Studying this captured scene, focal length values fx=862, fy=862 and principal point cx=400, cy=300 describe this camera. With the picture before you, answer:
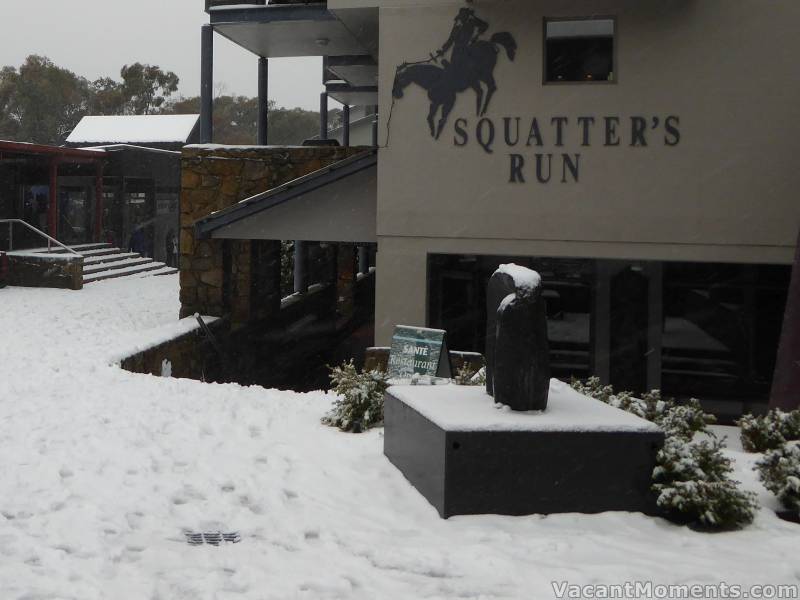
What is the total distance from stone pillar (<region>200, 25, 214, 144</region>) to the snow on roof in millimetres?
23658

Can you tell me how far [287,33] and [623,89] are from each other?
7.00m

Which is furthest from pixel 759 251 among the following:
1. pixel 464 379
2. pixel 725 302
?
pixel 464 379

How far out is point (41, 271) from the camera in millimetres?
19797

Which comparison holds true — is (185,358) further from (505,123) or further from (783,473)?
(783,473)

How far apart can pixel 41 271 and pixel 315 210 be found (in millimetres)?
8575

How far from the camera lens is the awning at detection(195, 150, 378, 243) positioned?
14.0m

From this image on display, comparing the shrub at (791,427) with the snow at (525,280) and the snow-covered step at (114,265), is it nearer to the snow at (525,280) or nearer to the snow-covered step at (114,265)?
the snow at (525,280)

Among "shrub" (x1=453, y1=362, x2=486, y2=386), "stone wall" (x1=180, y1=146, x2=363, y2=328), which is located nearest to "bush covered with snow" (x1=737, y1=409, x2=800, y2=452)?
"shrub" (x1=453, y1=362, x2=486, y2=386)

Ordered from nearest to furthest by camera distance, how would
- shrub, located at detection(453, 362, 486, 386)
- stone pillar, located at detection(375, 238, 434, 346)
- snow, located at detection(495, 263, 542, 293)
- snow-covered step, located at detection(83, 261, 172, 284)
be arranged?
snow, located at detection(495, 263, 542, 293) → shrub, located at detection(453, 362, 486, 386) → stone pillar, located at detection(375, 238, 434, 346) → snow-covered step, located at detection(83, 261, 172, 284)

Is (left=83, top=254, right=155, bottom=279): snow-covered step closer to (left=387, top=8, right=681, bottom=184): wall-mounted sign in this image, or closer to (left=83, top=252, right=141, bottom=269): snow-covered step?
(left=83, top=252, right=141, bottom=269): snow-covered step

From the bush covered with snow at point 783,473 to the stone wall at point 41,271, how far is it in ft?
55.2

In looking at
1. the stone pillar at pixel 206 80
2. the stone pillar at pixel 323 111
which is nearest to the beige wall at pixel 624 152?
the stone pillar at pixel 206 80

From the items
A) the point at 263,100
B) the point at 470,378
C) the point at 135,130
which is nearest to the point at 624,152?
the point at 470,378

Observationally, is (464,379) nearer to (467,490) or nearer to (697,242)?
(467,490)
